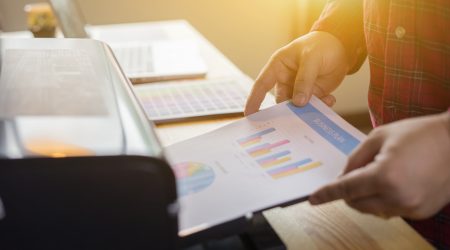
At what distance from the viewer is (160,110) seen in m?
1.01

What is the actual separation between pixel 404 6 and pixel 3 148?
56cm

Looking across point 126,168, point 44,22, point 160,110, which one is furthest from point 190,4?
point 126,168

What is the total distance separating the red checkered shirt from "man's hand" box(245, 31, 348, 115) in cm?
5

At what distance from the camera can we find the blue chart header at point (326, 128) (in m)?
0.61

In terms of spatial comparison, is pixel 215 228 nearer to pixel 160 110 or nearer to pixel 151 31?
pixel 160 110

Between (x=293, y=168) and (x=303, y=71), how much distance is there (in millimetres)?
231

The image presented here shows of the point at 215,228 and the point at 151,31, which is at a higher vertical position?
the point at 215,228

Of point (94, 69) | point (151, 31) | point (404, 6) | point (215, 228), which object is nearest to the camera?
point (215, 228)

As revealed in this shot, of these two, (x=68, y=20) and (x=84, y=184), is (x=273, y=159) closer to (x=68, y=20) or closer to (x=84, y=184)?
(x=84, y=184)

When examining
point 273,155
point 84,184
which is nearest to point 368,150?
point 273,155

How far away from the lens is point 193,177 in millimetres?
577

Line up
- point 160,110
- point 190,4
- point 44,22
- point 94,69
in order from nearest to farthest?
point 94,69 < point 160,110 < point 44,22 < point 190,4

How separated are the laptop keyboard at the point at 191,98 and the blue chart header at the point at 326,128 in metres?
0.30

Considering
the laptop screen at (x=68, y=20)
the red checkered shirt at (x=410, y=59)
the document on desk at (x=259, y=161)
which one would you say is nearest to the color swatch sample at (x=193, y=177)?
the document on desk at (x=259, y=161)
